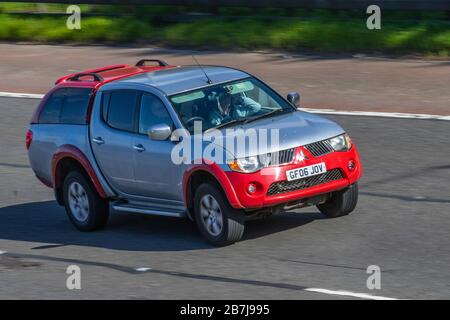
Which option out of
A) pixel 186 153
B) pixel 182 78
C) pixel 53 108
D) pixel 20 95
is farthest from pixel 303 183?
pixel 20 95

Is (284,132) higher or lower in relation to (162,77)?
lower

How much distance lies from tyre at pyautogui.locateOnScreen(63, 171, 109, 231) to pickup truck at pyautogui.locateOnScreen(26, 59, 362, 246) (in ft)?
0.04

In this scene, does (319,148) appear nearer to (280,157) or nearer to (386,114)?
(280,157)

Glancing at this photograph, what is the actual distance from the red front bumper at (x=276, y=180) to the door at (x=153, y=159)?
2.66ft

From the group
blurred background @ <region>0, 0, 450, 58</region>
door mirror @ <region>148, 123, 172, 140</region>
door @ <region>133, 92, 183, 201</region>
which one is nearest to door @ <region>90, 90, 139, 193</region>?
door @ <region>133, 92, 183, 201</region>

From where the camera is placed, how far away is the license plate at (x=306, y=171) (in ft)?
32.5

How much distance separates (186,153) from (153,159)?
49 cm

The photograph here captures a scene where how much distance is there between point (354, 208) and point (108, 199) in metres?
2.60

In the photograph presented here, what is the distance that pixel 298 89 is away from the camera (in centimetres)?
1889

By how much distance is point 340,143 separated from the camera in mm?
10422

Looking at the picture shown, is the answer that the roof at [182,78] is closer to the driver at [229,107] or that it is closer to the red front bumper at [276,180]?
the driver at [229,107]

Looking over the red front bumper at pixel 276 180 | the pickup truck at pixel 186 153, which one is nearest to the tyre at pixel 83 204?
the pickup truck at pixel 186 153

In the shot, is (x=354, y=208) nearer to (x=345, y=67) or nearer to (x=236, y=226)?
(x=236, y=226)

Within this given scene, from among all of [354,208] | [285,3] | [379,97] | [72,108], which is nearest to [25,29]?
[285,3]
